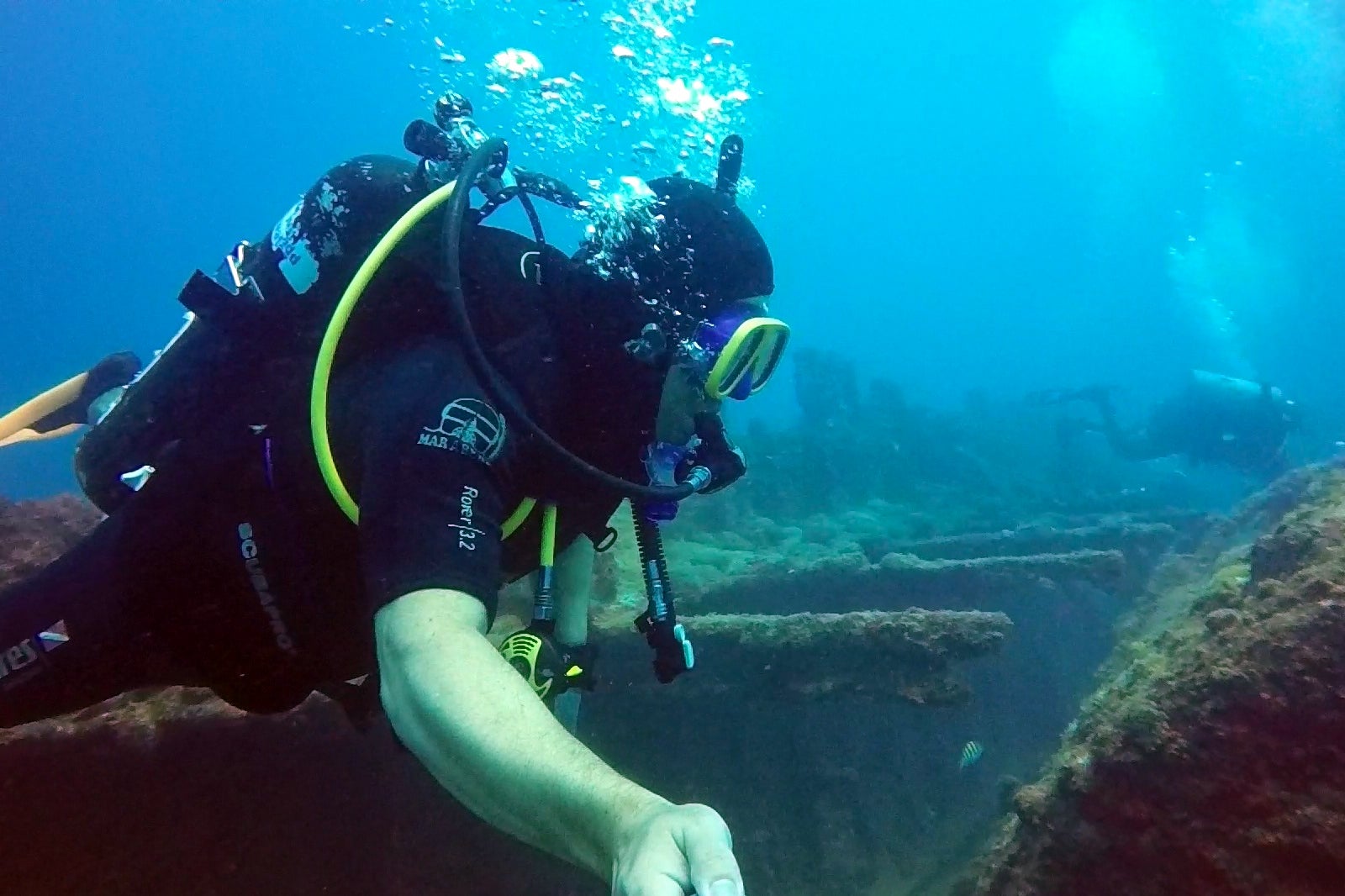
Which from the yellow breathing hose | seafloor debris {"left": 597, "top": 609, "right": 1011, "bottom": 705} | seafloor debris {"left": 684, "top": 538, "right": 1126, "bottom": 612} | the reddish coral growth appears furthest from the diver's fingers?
seafloor debris {"left": 684, "top": 538, "right": 1126, "bottom": 612}

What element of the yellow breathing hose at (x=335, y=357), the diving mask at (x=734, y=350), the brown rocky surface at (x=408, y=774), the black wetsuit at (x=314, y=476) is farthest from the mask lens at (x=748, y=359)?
the brown rocky surface at (x=408, y=774)

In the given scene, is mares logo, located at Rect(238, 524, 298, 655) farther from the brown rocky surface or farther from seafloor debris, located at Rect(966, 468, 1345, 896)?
seafloor debris, located at Rect(966, 468, 1345, 896)

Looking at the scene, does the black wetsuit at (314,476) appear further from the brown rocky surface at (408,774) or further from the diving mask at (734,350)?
the brown rocky surface at (408,774)

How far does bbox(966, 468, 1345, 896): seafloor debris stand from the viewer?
2.47 metres

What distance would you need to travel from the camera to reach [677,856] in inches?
39.1

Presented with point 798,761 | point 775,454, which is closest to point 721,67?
point 775,454

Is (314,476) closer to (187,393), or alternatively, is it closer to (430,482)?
(430,482)

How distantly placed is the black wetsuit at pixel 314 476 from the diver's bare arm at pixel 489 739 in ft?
1.35

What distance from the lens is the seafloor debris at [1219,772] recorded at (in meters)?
2.47

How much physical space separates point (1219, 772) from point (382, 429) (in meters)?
3.12

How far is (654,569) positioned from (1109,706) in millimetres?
2111

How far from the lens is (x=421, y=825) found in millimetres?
3697

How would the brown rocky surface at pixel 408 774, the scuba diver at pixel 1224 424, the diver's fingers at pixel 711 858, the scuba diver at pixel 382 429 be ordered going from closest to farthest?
1. the diver's fingers at pixel 711 858
2. the scuba diver at pixel 382 429
3. the brown rocky surface at pixel 408 774
4. the scuba diver at pixel 1224 424

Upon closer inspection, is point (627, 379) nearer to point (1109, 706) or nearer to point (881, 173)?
point (1109, 706)
